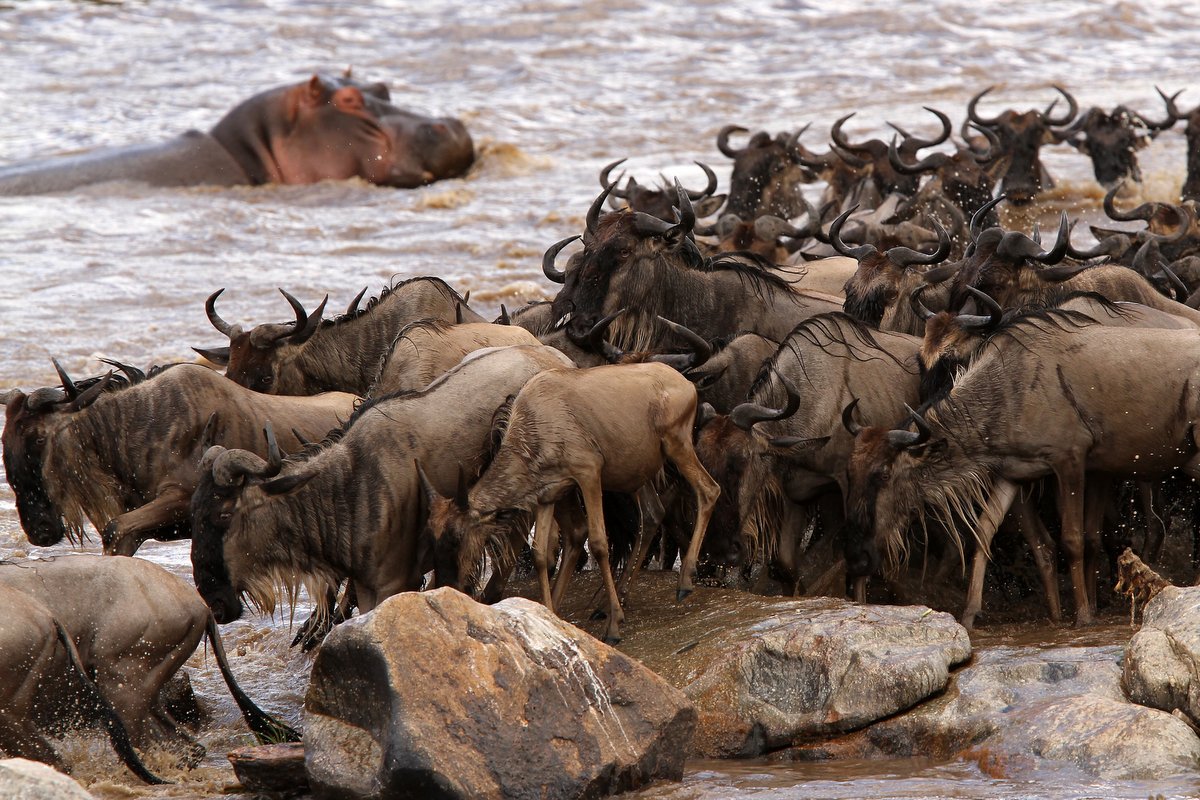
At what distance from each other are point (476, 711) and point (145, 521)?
305cm

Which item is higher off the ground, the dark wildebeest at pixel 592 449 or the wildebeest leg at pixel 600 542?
the dark wildebeest at pixel 592 449

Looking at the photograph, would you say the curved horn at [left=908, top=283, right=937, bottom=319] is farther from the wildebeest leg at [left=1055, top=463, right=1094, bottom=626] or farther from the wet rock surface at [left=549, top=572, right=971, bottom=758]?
the wet rock surface at [left=549, top=572, right=971, bottom=758]

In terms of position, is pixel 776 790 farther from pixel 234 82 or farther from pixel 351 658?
pixel 234 82

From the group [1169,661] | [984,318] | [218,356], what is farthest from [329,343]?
[1169,661]

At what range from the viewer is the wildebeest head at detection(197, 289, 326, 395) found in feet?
32.0

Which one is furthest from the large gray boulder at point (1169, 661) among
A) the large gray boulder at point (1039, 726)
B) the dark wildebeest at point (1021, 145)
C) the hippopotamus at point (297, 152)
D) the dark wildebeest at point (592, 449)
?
the hippopotamus at point (297, 152)

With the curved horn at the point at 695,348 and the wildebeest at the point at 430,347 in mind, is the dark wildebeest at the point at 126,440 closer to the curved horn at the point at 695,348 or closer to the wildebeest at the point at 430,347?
the wildebeest at the point at 430,347

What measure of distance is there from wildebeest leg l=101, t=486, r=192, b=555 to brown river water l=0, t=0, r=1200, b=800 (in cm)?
72

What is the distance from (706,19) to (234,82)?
34.7 ft

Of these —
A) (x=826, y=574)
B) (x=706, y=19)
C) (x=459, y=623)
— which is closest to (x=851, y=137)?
(x=706, y=19)

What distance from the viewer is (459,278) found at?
56.5ft

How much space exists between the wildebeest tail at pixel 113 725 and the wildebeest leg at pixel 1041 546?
425 cm

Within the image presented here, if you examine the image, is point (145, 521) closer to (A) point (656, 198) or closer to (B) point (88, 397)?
(B) point (88, 397)

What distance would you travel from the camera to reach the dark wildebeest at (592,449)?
24.7 ft
